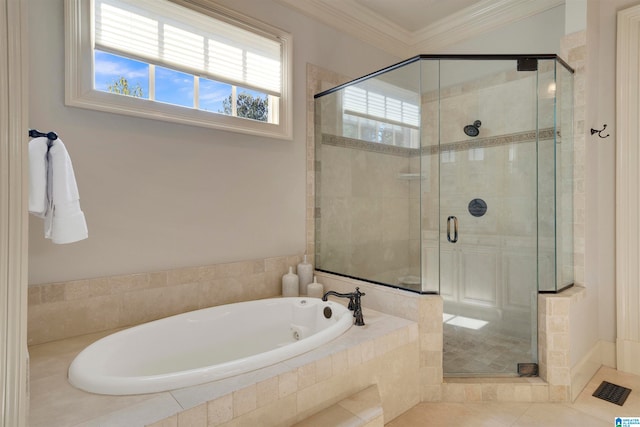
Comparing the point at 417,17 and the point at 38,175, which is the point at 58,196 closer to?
the point at 38,175

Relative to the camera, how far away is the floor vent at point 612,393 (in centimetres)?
216

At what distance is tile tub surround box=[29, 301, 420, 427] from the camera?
3.85 ft

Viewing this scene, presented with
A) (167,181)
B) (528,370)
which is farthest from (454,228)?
(167,181)

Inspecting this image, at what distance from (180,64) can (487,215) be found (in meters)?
2.48

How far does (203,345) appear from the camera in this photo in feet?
6.77

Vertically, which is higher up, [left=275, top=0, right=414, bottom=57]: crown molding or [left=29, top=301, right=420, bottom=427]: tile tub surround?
[left=275, top=0, right=414, bottom=57]: crown molding

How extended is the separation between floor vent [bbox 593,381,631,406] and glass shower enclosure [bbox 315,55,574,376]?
0.47 m

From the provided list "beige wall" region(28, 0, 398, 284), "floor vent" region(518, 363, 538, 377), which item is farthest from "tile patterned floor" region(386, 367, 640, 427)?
"beige wall" region(28, 0, 398, 284)

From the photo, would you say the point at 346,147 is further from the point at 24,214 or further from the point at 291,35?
the point at 24,214

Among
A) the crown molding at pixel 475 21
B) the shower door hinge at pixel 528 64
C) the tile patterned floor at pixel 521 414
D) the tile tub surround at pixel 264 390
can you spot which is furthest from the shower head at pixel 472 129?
the tile patterned floor at pixel 521 414

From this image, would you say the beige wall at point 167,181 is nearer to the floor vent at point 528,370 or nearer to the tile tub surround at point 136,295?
the tile tub surround at point 136,295

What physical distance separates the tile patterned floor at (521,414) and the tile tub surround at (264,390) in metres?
0.10

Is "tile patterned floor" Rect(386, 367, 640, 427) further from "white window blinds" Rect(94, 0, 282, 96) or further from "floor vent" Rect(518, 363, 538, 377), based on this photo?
"white window blinds" Rect(94, 0, 282, 96)

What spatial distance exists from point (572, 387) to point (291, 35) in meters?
3.08
